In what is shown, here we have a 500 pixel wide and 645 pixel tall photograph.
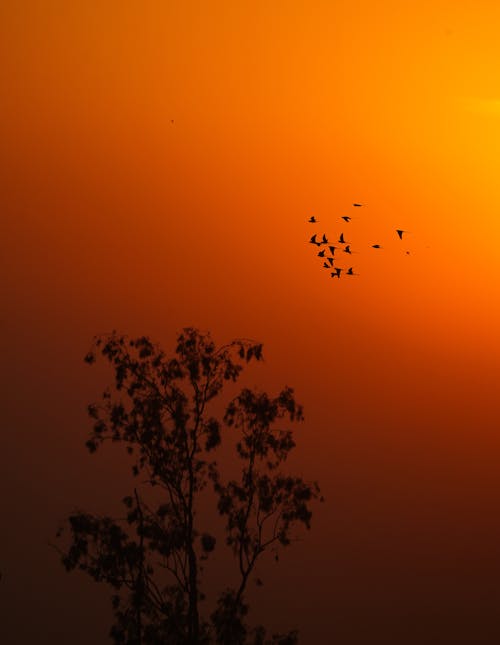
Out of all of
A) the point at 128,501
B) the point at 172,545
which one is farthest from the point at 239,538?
the point at 128,501

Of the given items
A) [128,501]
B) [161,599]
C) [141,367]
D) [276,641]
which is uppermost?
[141,367]

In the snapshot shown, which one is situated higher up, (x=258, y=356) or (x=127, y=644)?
(x=258, y=356)

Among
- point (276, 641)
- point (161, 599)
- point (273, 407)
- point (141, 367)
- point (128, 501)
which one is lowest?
point (276, 641)

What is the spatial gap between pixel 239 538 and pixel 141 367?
321 cm

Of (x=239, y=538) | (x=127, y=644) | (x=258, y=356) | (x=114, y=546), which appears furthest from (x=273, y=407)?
(x=127, y=644)

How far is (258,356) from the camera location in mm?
13578

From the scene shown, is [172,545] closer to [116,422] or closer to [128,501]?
[128,501]

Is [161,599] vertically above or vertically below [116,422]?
below

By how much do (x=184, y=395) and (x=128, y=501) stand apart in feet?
6.16

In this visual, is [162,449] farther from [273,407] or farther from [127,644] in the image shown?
[127,644]

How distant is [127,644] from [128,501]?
6.99 ft

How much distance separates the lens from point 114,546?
43.7ft

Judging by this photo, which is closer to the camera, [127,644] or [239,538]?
[127,644]

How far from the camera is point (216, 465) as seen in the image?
14.2 m
